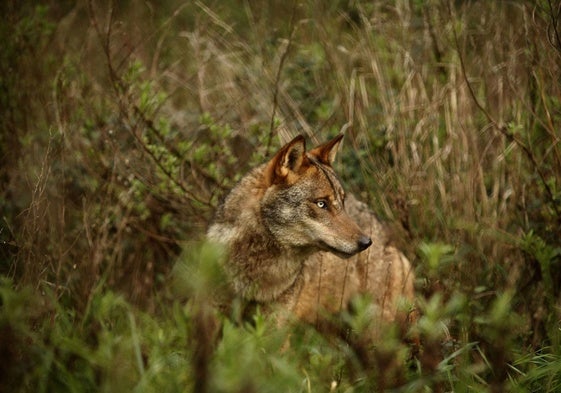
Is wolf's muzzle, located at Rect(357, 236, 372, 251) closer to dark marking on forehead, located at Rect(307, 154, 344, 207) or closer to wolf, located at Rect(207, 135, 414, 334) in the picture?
wolf, located at Rect(207, 135, 414, 334)

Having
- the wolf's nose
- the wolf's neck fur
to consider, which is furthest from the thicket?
the wolf's nose

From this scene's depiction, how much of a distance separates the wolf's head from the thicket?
674mm

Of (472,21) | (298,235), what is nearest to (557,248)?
(298,235)

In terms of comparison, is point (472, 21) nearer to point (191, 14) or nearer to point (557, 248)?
point (557, 248)

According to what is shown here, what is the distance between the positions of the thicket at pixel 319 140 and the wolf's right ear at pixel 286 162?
79cm

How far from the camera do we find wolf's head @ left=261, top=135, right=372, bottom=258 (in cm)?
453

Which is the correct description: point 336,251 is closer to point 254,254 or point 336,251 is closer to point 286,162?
point 254,254

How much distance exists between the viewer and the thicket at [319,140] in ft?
15.0

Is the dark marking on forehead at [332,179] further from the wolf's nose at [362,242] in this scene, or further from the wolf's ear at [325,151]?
the wolf's nose at [362,242]

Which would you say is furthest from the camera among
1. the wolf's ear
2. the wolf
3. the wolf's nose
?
the wolf's ear

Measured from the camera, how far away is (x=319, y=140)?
255 inches

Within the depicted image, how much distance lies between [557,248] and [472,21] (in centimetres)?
317

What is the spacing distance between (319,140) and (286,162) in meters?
1.95

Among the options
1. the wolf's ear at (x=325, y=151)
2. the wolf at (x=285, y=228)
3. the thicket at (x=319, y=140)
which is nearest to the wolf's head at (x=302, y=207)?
the wolf at (x=285, y=228)
